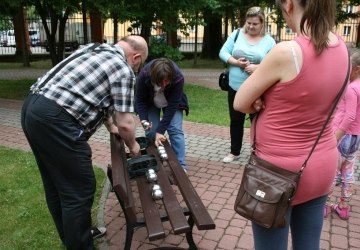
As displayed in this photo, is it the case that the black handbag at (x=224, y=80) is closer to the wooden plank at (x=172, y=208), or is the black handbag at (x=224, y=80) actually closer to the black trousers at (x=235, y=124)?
the black trousers at (x=235, y=124)

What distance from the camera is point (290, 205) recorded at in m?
1.85

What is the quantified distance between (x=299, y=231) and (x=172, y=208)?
96cm

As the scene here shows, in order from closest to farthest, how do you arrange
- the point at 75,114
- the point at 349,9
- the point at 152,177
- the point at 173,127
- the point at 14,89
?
the point at 75,114 → the point at 152,177 → the point at 173,127 → the point at 14,89 → the point at 349,9

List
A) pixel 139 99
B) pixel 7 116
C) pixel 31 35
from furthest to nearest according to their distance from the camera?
pixel 31 35 → pixel 7 116 → pixel 139 99

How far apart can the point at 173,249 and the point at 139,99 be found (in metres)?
1.77

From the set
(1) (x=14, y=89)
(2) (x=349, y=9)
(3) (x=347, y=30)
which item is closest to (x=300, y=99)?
(1) (x=14, y=89)

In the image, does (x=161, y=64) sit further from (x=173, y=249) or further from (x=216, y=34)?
(x=216, y=34)

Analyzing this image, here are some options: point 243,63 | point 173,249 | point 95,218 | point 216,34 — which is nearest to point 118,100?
point 173,249

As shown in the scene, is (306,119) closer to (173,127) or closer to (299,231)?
(299,231)

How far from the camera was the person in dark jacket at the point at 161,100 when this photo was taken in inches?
158

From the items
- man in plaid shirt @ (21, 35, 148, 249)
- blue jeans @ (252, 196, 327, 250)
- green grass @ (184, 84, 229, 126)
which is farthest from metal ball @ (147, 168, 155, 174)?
green grass @ (184, 84, 229, 126)

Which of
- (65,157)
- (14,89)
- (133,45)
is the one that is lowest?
(14,89)

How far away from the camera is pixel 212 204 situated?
4.19 m

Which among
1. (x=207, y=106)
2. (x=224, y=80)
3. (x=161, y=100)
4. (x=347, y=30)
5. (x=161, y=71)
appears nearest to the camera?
(x=161, y=71)
